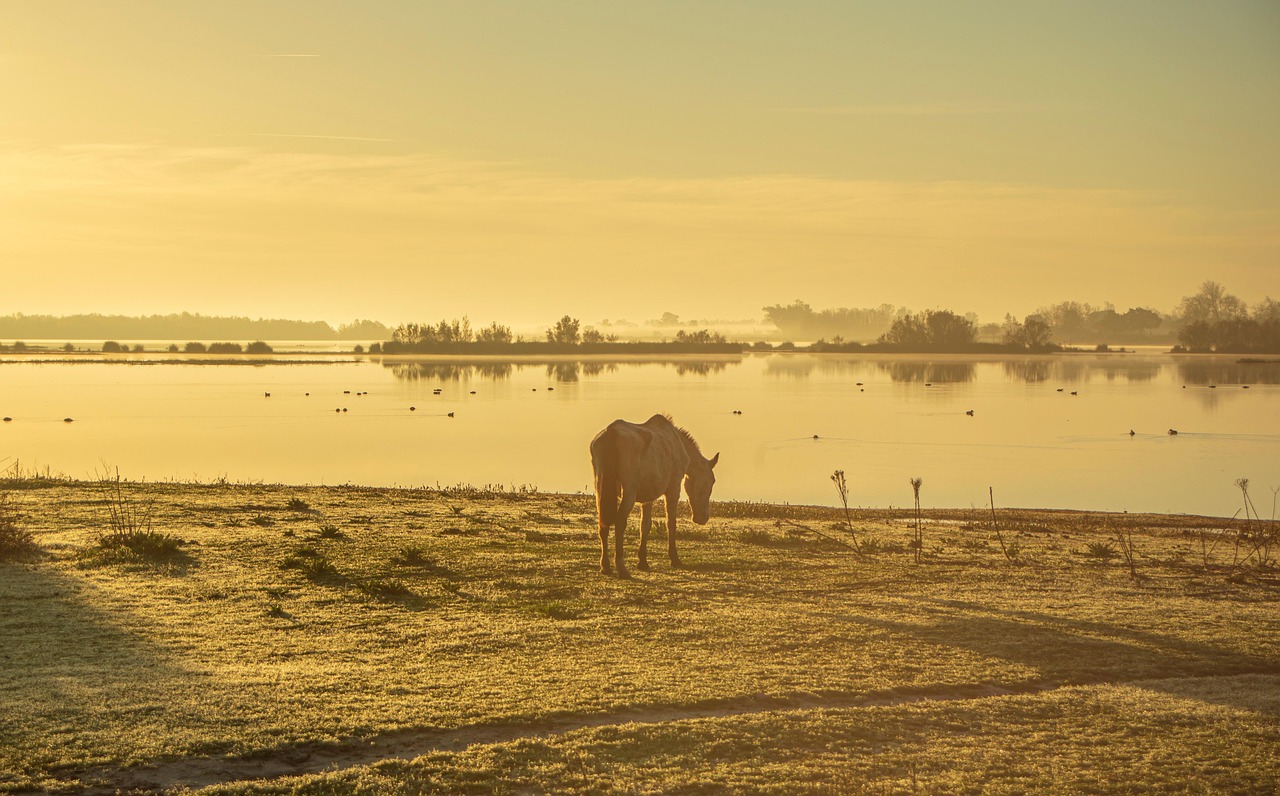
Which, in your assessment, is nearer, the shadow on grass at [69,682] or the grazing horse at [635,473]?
the shadow on grass at [69,682]

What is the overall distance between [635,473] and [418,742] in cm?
883

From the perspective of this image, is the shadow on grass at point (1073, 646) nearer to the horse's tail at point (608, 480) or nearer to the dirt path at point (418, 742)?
the dirt path at point (418, 742)

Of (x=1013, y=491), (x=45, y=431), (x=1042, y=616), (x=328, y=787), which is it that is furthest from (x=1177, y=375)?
(x=328, y=787)

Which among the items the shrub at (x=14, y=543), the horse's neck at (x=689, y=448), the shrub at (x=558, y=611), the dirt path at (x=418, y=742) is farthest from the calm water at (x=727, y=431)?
the dirt path at (x=418, y=742)

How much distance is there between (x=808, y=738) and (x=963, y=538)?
15172mm

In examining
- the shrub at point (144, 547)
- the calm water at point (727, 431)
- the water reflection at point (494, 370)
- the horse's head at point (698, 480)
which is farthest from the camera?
the water reflection at point (494, 370)

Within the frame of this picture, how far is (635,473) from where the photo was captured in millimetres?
17672

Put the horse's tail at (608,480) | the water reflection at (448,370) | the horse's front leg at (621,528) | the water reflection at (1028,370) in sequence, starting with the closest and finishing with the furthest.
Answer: the horse's front leg at (621,528) < the horse's tail at (608,480) < the water reflection at (1028,370) < the water reflection at (448,370)

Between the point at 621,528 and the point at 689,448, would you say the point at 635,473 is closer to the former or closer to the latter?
the point at 621,528

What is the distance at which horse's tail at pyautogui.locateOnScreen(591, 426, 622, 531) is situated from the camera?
680 inches

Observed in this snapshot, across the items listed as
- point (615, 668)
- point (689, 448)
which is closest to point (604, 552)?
point (689, 448)

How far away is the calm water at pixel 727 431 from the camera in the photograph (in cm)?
4297

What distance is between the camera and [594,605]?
14703 mm

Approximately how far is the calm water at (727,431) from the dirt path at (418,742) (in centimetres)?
2604
